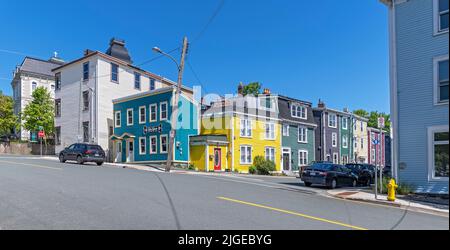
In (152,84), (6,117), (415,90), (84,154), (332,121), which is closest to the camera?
(415,90)

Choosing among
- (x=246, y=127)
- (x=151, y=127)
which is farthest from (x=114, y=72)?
(x=246, y=127)

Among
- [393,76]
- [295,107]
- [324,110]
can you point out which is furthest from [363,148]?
[393,76]

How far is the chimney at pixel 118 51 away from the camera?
44.0 m

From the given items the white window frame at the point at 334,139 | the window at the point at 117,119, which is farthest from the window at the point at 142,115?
the white window frame at the point at 334,139

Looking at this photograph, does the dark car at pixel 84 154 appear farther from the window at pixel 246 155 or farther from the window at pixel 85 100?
the window at pixel 246 155

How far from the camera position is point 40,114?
4744 cm

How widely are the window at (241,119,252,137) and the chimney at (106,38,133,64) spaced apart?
54.5 feet

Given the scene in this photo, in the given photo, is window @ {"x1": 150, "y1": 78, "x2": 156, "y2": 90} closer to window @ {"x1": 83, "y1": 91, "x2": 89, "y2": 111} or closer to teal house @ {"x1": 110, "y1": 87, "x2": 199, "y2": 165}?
teal house @ {"x1": 110, "y1": 87, "x2": 199, "y2": 165}

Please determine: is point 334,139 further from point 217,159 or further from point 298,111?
point 217,159

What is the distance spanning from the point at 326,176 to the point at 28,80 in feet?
187

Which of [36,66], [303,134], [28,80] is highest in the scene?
[36,66]

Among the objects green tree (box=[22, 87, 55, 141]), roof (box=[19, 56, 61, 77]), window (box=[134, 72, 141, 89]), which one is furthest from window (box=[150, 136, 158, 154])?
roof (box=[19, 56, 61, 77])
